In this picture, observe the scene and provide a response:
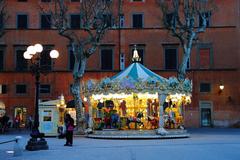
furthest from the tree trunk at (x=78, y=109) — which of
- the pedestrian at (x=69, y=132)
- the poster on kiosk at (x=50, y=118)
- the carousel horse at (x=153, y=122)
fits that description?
the pedestrian at (x=69, y=132)

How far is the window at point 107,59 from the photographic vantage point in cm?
5009

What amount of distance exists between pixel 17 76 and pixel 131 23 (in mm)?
12654

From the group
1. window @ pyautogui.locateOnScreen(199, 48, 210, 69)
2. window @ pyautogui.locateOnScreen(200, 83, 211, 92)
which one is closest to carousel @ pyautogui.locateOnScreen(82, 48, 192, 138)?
window @ pyautogui.locateOnScreen(200, 83, 211, 92)

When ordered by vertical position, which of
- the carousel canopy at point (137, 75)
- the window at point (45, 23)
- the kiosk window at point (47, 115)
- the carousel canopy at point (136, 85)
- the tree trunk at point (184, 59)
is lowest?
the kiosk window at point (47, 115)

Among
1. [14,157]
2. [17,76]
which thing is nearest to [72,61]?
[17,76]

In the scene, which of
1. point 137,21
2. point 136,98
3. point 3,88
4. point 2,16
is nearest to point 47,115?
point 136,98

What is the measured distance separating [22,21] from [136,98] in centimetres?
2099

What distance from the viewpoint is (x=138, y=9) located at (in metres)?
51.2

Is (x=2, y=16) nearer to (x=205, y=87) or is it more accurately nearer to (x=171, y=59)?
(x=171, y=59)

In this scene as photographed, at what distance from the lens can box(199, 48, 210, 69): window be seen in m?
49.5

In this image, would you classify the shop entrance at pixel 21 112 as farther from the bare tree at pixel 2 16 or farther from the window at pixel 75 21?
the window at pixel 75 21

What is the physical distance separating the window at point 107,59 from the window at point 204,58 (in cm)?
890

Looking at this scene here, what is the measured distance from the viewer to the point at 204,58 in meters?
49.6

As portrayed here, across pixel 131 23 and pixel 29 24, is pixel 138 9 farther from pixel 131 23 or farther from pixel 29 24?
pixel 29 24
